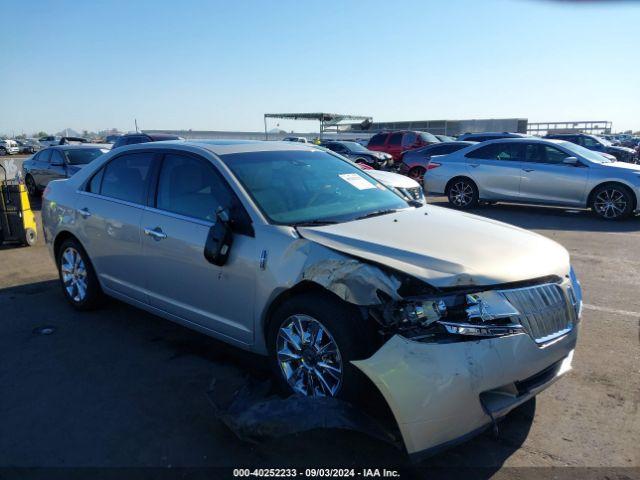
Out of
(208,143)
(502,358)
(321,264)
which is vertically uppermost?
(208,143)

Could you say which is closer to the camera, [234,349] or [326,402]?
[326,402]

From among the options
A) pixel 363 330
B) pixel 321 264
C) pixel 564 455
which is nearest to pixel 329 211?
pixel 321 264

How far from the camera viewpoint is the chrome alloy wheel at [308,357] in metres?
2.93

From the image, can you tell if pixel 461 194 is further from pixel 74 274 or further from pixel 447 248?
pixel 447 248

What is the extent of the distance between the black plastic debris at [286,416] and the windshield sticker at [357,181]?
1888mm

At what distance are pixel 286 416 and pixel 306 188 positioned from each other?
1762 mm

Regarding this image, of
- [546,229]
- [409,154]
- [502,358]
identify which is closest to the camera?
[502,358]

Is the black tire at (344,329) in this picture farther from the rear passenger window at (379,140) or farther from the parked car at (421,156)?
the rear passenger window at (379,140)

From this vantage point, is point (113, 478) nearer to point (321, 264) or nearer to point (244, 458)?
point (244, 458)

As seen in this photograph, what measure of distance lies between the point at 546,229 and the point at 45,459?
8.52 metres

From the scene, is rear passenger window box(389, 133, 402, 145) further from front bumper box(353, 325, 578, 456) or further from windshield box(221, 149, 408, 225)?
front bumper box(353, 325, 578, 456)

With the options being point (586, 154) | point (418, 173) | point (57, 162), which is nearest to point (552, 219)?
point (586, 154)

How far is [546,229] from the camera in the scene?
29.7ft

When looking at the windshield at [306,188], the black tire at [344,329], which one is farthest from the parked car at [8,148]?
the black tire at [344,329]
